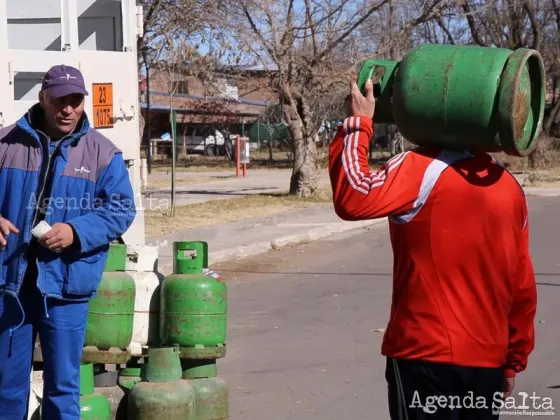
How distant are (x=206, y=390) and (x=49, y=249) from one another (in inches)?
50.6

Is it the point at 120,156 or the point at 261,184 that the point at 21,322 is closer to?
the point at 120,156

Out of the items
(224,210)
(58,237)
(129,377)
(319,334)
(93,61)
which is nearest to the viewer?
(58,237)

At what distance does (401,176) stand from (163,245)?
9872 mm

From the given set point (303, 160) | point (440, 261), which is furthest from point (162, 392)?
point (303, 160)

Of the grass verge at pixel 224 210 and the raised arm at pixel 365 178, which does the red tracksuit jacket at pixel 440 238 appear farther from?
the grass verge at pixel 224 210

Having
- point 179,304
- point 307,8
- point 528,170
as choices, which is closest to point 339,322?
point 179,304

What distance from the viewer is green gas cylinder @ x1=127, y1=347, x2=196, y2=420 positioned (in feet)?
15.7

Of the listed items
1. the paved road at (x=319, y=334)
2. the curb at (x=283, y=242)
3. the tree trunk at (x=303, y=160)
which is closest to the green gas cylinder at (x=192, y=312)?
the paved road at (x=319, y=334)

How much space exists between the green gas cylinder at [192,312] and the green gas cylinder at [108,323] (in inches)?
9.1

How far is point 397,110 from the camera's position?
3.38 metres

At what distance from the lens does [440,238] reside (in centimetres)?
330

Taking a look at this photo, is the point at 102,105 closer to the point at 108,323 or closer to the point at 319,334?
the point at 108,323

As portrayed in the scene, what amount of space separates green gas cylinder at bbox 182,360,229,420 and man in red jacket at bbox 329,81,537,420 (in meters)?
1.82

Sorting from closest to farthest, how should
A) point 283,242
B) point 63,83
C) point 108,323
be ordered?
point 63,83 < point 108,323 < point 283,242
